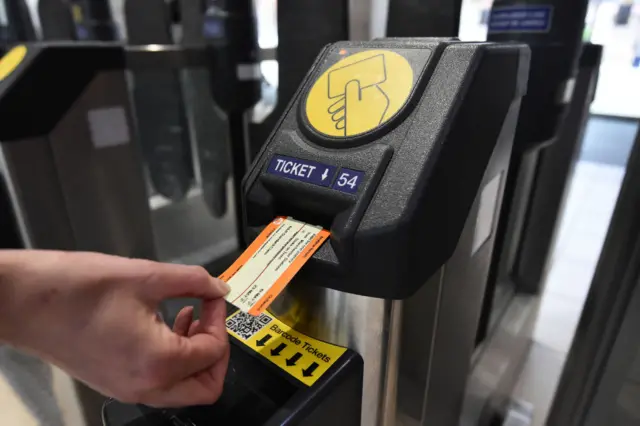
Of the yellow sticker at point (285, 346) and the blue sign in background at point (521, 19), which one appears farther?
the blue sign in background at point (521, 19)

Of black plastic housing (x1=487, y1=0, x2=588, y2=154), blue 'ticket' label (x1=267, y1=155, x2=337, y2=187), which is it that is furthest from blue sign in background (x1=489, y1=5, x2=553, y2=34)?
blue 'ticket' label (x1=267, y1=155, x2=337, y2=187)

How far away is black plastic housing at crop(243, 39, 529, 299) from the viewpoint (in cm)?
42

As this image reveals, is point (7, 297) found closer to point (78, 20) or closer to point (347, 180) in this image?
point (347, 180)

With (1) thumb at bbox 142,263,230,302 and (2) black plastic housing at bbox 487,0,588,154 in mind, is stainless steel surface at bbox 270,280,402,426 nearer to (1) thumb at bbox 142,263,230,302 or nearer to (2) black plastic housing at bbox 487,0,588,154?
(1) thumb at bbox 142,263,230,302

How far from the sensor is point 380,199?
43 cm

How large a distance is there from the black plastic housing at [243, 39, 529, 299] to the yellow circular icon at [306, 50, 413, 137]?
0.01 metres

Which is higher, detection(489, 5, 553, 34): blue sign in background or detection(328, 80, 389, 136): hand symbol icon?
detection(489, 5, 553, 34): blue sign in background

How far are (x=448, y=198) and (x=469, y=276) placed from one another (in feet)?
0.64

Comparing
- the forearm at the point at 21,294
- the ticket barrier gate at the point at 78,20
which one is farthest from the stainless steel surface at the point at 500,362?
the ticket barrier gate at the point at 78,20

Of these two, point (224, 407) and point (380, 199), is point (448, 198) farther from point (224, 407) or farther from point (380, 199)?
point (224, 407)

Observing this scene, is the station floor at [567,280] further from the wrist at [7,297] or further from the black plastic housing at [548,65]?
the wrist at [7,297]

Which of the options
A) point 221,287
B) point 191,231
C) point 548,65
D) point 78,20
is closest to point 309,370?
point 221,287

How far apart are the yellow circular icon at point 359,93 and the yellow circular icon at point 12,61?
2.36ft

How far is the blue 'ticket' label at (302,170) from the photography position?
18.1 inches
